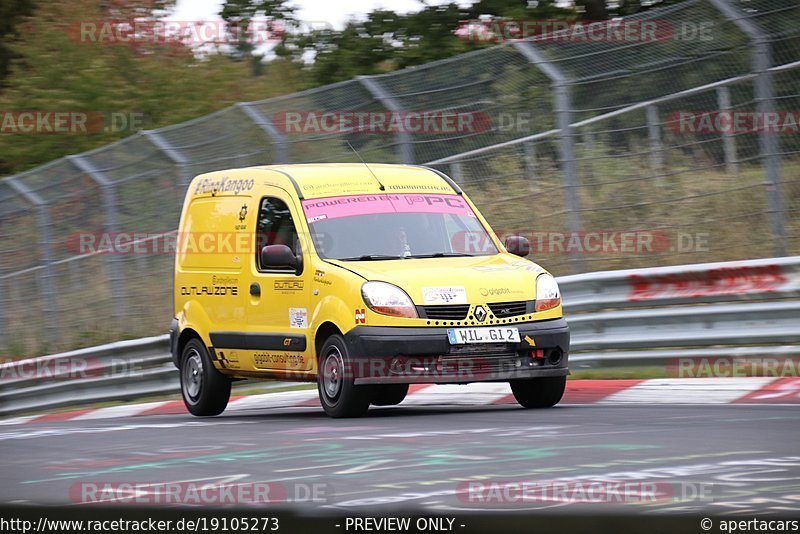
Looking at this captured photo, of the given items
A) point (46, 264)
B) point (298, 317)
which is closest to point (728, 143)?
point (298, 317)

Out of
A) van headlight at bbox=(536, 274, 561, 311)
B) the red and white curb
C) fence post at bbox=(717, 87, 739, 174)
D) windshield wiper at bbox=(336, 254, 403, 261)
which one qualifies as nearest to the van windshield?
windshield wiper at bbox=(336, 254, 403, 261)

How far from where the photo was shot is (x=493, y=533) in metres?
3.20

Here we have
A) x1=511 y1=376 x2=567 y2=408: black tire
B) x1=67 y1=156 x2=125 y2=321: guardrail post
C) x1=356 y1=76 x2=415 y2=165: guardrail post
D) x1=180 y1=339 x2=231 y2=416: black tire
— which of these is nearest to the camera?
x1=511 y1=376 x2=567 y2=408: black tire

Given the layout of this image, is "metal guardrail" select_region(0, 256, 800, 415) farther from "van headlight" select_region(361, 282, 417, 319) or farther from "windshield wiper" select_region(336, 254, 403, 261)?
"van headlight" select_region(361, 282, 417, 319)

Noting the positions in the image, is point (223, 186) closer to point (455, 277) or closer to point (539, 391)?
point (455, 277)

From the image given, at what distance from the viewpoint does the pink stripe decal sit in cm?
1097

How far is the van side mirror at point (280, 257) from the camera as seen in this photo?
34.4 feet

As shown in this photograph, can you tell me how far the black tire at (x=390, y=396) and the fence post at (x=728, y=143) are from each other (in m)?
3.19

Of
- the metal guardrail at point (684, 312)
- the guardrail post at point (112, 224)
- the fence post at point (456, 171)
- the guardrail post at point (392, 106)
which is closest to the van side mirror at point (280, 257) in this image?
the metal guardrail at point (684, 312)

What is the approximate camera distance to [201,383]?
12.0 m

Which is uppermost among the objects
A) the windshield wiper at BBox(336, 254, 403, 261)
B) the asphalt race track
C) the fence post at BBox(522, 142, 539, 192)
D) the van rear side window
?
the fence post at BBox(522, 142, 539, 192)

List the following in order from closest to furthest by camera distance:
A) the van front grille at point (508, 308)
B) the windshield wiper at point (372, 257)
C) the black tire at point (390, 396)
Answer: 1. the van front grille at point (508, 308)
2. the windshield wiper at point (372, 257)
3. the black tire at point (390, 396)

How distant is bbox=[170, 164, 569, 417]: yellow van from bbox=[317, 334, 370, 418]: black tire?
1cm

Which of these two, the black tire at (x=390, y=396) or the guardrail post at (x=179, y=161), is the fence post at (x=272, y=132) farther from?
the black tire at (x=390, y=396)
